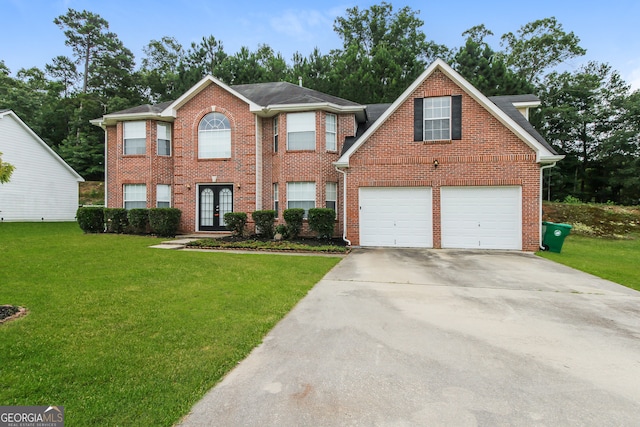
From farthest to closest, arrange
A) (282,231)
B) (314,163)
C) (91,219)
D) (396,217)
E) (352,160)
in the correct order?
1. (91,219)
2. (314,163)
3. (282,231)
4. (352,160)
5. (396,217)

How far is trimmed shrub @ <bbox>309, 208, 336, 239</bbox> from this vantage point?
1265cm

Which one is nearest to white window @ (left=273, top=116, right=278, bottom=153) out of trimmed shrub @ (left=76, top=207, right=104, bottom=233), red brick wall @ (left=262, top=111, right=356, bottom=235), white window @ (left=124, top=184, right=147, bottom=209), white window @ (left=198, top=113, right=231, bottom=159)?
red brick wall @ (left=262, top=111, right=356, bottom=235)

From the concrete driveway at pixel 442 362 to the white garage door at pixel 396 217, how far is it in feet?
19.2

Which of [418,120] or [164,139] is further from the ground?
[164,139]

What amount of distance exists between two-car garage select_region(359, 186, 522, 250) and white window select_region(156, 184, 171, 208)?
31.5 ft

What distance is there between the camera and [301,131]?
563 inches

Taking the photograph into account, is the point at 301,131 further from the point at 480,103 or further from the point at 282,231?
the point at 480,103

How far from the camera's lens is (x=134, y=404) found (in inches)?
100.0

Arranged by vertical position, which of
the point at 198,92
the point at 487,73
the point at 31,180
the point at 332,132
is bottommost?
the point at 31,180

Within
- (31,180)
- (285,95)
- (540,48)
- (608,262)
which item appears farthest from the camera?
(540,48)

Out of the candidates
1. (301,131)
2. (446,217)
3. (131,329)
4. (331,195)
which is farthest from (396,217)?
(131,329)

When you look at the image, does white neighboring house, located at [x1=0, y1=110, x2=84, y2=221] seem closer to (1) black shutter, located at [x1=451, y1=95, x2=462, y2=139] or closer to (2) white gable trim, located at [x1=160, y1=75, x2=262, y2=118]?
(2) white gable trim, located at [x1=160, y1=75, x2=262, y2=118]

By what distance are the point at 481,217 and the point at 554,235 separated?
2274 millimetres

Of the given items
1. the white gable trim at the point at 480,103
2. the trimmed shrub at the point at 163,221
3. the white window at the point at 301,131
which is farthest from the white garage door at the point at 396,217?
the trimmed shrub at the point at 163,221
